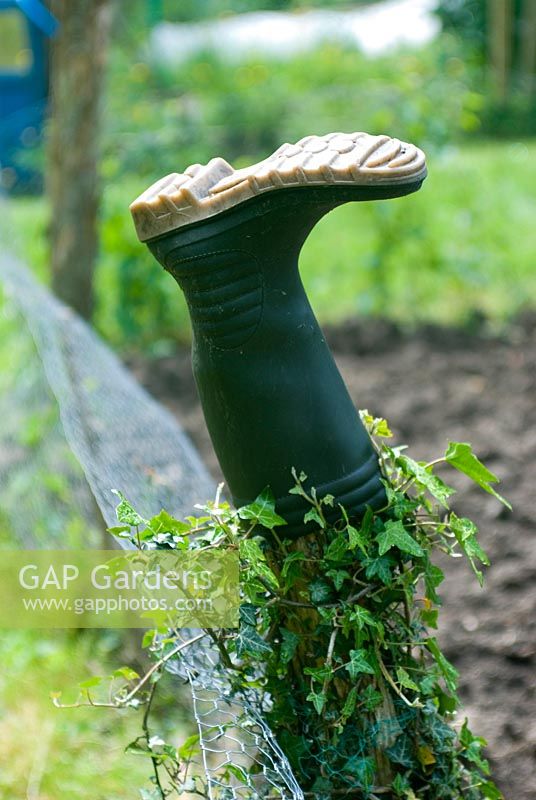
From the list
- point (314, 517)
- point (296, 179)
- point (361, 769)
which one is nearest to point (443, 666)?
point (361, 769)

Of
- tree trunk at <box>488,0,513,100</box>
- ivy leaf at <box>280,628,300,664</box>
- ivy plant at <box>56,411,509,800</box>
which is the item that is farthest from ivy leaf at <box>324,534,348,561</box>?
tree trunk at <box>488,0,513,100</box>

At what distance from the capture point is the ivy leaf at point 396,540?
1359 millimetres

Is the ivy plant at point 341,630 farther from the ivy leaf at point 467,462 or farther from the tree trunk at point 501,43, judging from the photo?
the tree trunk at point 501,43

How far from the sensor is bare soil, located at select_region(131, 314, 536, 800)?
88.5 inches

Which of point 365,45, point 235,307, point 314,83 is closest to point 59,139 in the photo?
point 235,307

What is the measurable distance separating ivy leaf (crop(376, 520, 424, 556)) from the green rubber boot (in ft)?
0.18

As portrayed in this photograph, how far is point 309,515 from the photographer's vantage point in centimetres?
136

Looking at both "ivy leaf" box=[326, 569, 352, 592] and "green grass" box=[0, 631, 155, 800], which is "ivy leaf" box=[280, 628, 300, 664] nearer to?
"ivy leaf" box=[326, 569, 352, 592]

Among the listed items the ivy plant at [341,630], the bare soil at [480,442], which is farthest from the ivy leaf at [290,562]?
the bare soil at [480,442]

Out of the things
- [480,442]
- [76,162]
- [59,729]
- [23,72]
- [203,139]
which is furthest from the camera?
[23,72]

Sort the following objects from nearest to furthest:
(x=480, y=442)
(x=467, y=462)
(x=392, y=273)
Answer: (x=467, y=462) → (x=480, y=442) → (x=392, y=273)

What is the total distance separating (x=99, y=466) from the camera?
2072mm

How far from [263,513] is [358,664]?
23 cm

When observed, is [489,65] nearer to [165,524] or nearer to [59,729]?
[59,729]
